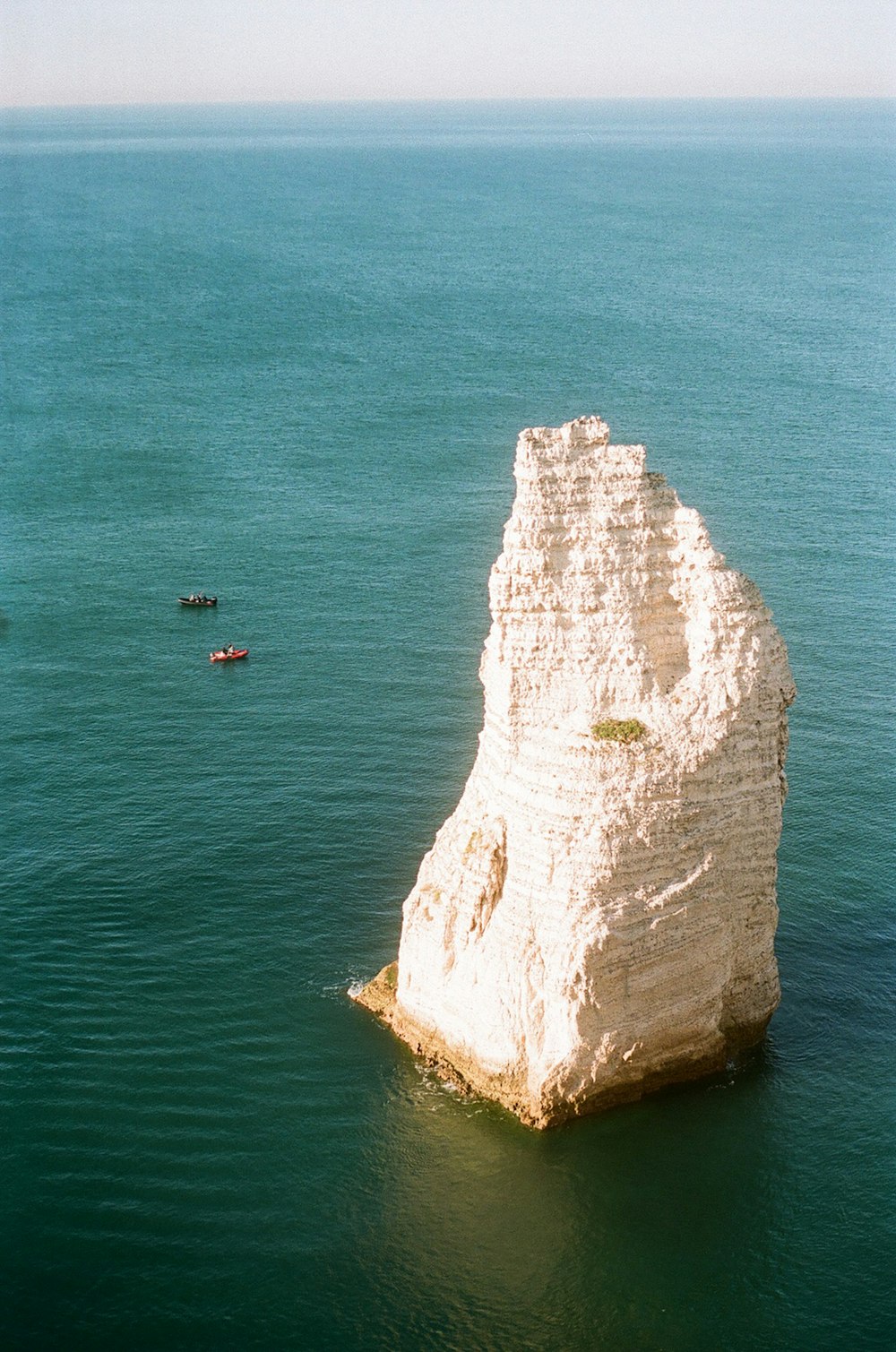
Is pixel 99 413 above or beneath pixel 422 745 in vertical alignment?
above

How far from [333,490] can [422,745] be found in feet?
137

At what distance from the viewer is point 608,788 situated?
41531 mm

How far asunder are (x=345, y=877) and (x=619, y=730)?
17325 mm

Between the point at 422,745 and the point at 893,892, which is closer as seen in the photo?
the point at 893,892

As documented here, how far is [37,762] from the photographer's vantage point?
216 ft

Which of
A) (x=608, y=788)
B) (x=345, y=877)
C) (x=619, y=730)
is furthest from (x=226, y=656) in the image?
(x=608, y=788)

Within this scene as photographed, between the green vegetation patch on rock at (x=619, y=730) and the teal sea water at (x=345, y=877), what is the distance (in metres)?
11.1

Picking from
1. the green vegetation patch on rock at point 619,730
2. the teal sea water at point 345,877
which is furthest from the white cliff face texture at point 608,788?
the teal sea water at point 345,877

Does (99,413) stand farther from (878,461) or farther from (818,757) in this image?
(818,757)

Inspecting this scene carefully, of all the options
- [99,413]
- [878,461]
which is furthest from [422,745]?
[99,413]

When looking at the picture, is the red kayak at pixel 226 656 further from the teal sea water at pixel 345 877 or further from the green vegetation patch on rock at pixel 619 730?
the green vegetation patch on rock at pixel 619 730

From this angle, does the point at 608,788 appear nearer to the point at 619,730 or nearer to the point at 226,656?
the point at 619,730

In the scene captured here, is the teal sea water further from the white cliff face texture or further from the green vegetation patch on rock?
the green vegetation patch on rock

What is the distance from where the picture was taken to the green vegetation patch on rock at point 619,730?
42.0 metres
